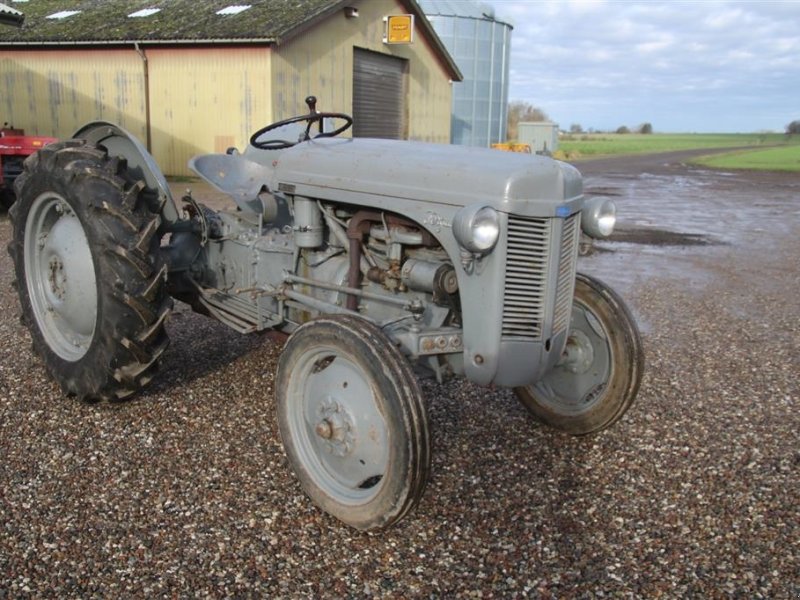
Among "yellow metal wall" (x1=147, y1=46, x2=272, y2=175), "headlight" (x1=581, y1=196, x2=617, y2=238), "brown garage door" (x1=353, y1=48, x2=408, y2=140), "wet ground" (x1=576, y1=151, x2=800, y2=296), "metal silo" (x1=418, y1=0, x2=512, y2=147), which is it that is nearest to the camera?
"headlight" (x1=581, y1=196, x2=617, y2=238)

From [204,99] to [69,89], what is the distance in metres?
3.85

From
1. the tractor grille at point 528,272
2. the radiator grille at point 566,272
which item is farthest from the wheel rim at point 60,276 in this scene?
the radiator grille at point 566,272

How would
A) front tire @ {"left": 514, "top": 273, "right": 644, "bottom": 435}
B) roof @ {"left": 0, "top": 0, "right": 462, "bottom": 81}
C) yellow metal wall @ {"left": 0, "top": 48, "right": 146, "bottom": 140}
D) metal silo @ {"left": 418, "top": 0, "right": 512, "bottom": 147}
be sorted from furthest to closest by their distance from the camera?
metal silo @ {"left": 418, "top": 0, "right": 512, "bottom": 147} → yellow metal wall @ {"left": 0, "top": 48, "right": 146, "bottom": 140} → roof @ {"left": 0, "top": 0, "right": 462, "bottom": 81} → front tire @ {"left": 514, "top": 273, "right": 644, "bottom": 435}

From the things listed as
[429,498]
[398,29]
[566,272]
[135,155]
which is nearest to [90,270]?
[135,155]

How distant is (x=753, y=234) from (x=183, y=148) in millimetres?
11812

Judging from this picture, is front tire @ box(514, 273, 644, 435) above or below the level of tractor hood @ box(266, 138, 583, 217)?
below

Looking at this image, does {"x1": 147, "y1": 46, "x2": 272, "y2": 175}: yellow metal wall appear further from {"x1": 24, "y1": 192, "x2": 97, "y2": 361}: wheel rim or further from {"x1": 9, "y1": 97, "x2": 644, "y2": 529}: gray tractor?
{"x1": 24, "y1": 192, "x2": 97, "y2": 361}: wheel rim

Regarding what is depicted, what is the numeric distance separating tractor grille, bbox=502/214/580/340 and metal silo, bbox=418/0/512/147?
24014 millimetres

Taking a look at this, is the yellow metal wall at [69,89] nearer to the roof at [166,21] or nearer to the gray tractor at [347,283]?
the roof at [166,21]

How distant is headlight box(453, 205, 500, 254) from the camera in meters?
2.71

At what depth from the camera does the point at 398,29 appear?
18141 mm

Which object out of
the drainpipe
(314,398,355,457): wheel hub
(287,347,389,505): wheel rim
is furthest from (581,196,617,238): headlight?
the drainpipe

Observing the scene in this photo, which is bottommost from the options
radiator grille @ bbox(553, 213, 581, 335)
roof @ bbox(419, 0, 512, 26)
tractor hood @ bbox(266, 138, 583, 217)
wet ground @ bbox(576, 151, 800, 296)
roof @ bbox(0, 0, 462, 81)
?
wet ground @ bbox(576, 151, 800, 296)

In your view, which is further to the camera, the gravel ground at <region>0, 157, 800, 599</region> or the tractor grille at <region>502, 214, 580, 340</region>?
the tractor grille at <region>502, 214, 580, 340</region>
